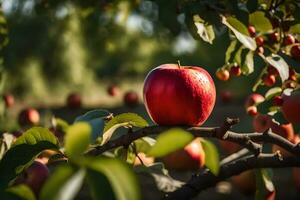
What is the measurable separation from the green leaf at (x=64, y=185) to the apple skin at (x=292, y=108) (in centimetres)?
55

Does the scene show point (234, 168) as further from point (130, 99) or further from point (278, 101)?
point (130, 99)

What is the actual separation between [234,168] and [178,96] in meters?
0.21

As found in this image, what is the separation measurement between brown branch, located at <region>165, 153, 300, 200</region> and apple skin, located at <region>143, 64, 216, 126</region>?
134 mm

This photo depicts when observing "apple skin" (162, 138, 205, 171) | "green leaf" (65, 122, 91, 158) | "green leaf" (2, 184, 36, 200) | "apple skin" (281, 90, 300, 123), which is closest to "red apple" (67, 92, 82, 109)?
"apple skin" (162, 138, 205, 171)

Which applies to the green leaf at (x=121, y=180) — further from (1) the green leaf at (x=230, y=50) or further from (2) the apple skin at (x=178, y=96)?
(1) the green leaf at (x=230, y=50)

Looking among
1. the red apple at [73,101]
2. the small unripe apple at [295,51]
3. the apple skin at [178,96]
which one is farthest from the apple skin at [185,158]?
the red apple at [73,101]

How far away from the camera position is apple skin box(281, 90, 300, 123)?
83 centimetres

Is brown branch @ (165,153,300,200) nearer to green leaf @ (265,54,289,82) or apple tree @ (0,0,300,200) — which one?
apple tree @ (0,0,300,200)

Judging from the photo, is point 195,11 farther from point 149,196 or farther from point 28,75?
point 28,75

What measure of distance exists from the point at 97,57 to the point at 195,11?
6.42 m

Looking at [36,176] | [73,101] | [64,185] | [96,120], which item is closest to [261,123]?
[36,176]

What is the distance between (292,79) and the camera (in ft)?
2.58

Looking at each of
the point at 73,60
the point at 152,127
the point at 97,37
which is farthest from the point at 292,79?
the point at 73,60

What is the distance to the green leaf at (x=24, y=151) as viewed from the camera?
57 centimetres
